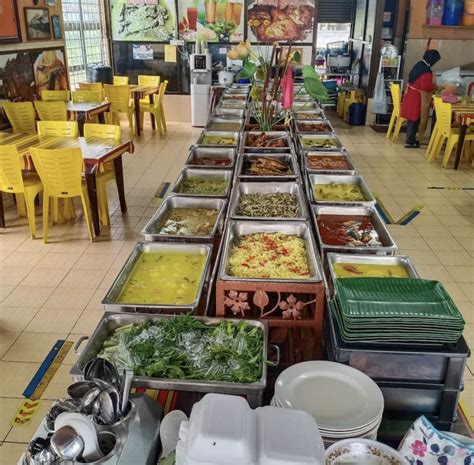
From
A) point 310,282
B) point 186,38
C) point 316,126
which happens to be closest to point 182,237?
point 310,282

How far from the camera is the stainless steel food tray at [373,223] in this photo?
269cm

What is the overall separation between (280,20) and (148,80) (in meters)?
3.08

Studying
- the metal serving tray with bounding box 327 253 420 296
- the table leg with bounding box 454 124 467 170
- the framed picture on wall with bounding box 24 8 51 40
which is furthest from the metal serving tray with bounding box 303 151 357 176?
the framed picture on wall with bounding box 24 8 51 40

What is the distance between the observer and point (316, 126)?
19.9 feet

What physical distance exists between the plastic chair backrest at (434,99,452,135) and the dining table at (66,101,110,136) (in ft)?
17.9

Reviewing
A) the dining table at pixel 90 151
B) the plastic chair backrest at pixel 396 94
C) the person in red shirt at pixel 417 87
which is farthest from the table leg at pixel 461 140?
the dining table at pixel 90 151

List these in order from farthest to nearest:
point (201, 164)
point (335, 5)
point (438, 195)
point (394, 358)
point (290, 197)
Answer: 1. point (335, 5)
2. point (438, 195)
3. point (201, 164)
4. point (290, 197)
5. point (394, 358)

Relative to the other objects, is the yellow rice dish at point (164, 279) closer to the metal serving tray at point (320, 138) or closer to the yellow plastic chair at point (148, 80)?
the metal serving tray at point (320, 138)

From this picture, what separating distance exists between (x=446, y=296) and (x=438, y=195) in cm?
543

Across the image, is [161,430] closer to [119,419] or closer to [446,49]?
[119,419]

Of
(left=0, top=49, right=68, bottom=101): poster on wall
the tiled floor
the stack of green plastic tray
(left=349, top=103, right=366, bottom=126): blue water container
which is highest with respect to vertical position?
(left=0, top=49, right=68, bottom=101): poster on wall

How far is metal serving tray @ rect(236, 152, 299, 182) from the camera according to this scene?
389 cm

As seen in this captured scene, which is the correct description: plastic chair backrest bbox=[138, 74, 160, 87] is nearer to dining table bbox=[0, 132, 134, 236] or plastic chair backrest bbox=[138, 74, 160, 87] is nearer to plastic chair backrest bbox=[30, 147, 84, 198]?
dining table bbox=[0, 132, 134, 236]

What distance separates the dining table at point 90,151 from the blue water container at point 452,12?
7.86 m
